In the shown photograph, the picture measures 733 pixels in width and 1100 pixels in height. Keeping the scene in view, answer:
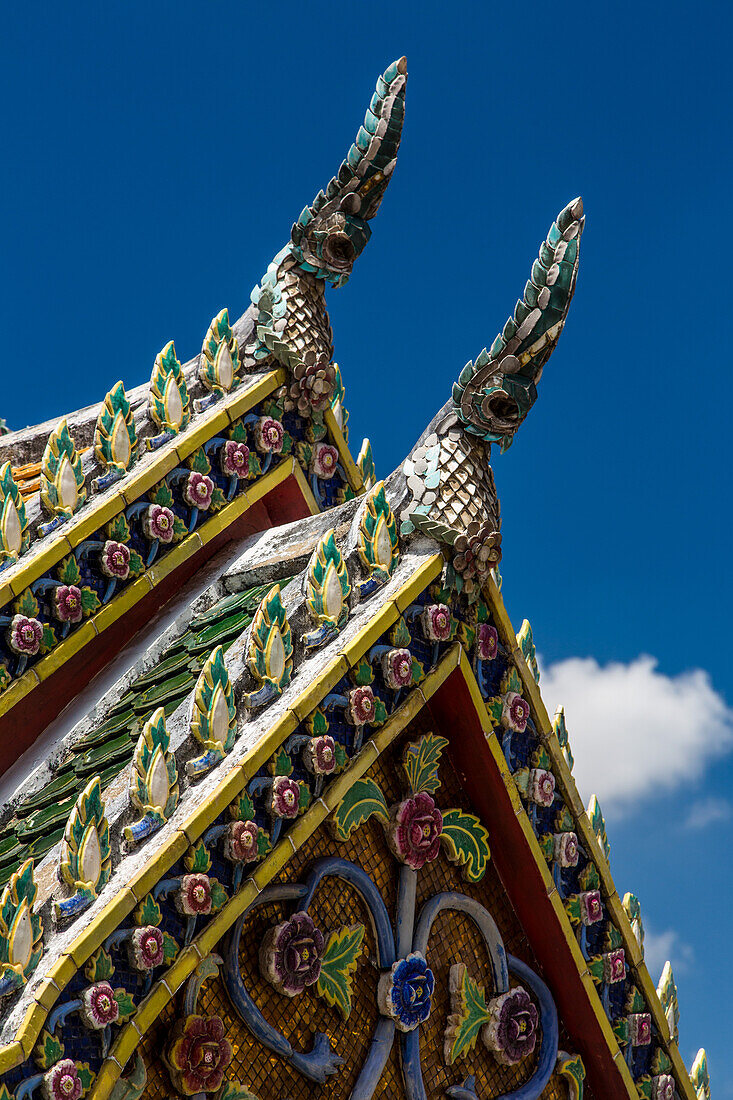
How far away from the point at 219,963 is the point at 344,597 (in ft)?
5.59

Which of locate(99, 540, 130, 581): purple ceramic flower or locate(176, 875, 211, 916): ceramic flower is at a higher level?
locate(99, 540, 130, 581): purple ceramic flower

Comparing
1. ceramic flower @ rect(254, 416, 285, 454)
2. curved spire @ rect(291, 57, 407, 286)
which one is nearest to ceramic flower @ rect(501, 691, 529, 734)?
ceramic flower @ rect(254, 416, 285, 454)

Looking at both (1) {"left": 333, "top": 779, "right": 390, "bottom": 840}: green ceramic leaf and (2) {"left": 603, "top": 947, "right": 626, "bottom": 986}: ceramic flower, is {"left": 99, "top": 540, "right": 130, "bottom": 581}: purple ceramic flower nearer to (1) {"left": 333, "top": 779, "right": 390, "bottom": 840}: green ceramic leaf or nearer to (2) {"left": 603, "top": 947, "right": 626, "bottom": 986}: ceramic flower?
(1) {"left": 333, "top": 779, "right": 390, "bottom": 840}: green ceramic leaf

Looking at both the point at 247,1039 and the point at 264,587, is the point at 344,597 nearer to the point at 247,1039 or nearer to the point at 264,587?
the point at 264,587

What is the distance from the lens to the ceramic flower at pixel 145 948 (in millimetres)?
5023

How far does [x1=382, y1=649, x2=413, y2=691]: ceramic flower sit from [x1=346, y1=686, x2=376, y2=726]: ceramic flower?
0.17 metres

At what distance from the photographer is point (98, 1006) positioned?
15.9ft

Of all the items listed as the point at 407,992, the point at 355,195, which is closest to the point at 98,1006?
the point at 407,992

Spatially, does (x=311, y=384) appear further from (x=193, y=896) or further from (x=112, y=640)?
(x=193, y=896)

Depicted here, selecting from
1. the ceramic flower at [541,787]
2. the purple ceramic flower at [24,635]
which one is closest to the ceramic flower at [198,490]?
the purple ceramic flower at [24,635]

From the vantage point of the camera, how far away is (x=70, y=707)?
291 inches

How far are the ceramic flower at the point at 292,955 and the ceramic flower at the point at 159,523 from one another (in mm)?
2520

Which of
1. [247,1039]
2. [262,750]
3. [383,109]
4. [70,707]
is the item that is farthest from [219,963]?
[383,109]

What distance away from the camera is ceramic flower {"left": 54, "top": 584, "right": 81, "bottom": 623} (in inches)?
273
